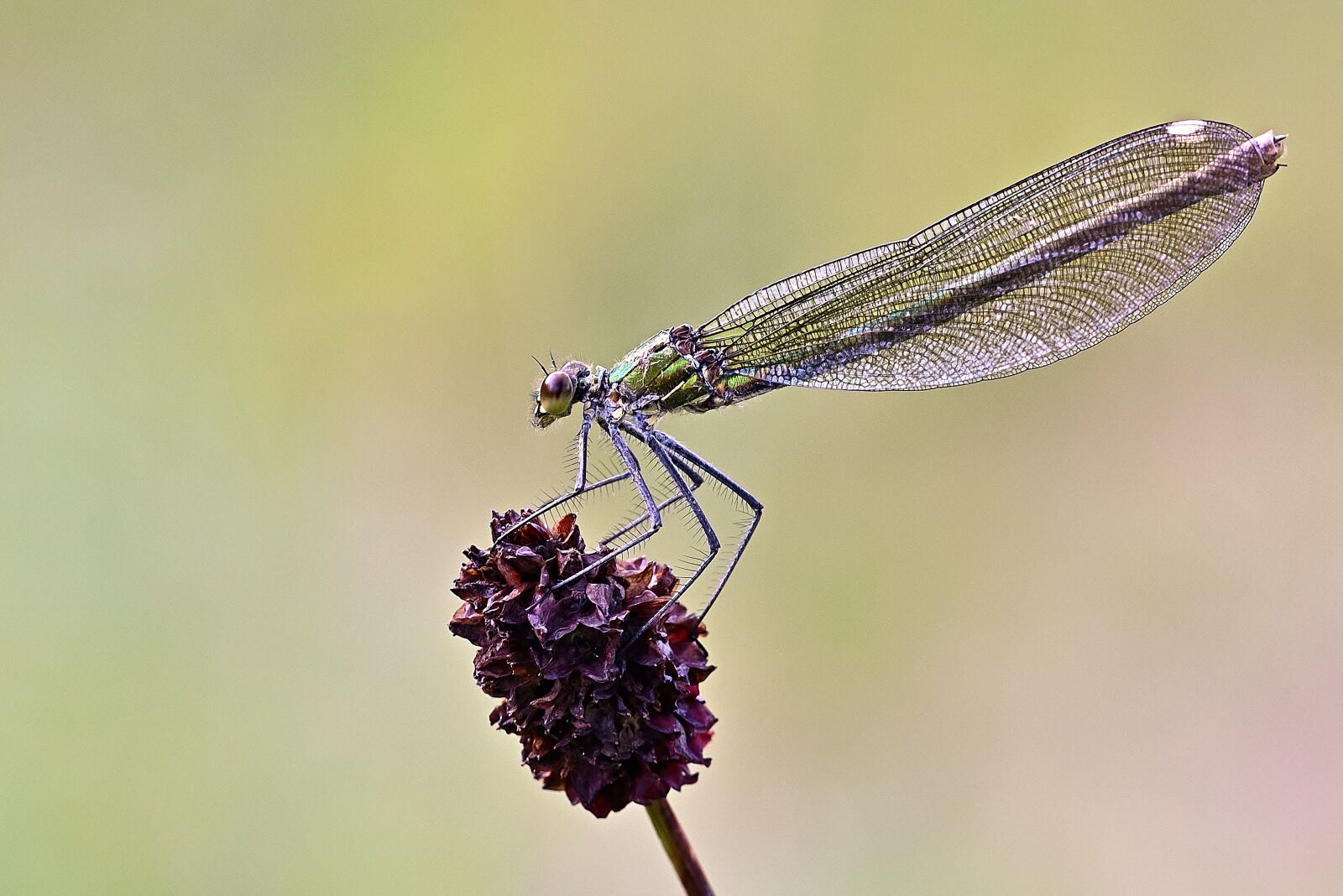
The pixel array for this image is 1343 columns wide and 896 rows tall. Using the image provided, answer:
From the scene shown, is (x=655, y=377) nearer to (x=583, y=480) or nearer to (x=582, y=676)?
(x=583, y=480)

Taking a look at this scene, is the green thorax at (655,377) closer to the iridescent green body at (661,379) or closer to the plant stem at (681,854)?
the iridescent green body at (661,379)

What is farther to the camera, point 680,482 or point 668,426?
point 668,426

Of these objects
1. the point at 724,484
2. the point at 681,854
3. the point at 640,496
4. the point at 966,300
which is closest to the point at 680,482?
the point at 724,484

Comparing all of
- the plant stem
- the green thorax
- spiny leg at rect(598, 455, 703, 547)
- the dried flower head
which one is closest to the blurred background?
spiny leg at rect(598, 455, 703, 547)

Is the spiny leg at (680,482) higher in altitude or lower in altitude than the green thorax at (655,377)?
lower

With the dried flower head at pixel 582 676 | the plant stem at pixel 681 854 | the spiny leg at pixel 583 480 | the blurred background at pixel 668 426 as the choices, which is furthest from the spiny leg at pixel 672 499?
the blurred background at pixel 668 426

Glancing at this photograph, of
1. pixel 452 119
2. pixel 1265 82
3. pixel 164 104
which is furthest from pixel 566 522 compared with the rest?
pixel 1265 82

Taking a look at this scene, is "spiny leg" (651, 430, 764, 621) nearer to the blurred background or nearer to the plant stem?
the plant stem

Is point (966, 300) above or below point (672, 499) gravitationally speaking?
above
